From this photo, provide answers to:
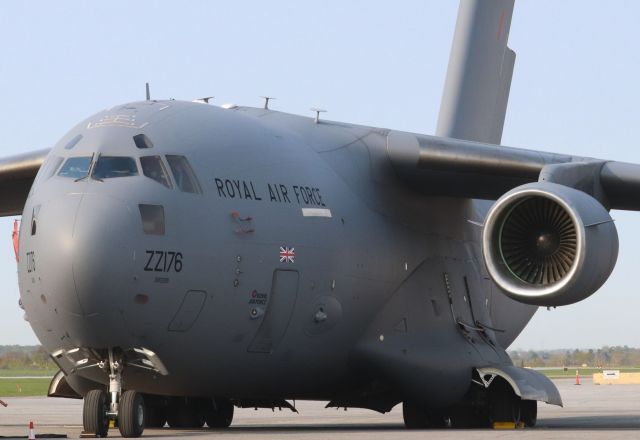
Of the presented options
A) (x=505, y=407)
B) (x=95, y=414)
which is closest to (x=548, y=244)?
(x=505, y=407)

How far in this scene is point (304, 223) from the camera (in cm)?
1459

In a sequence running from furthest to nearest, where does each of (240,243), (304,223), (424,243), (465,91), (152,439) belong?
1. (465,91)
2. (424,243)
3. (304,223)
4. (240,243)
5. (152,439)

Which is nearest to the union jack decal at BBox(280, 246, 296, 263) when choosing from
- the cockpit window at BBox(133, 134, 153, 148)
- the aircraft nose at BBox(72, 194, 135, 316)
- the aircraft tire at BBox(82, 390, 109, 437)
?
the cockpit window at BBox(133, 134, 153, 148)

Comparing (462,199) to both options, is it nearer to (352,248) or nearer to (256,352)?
(352,248)

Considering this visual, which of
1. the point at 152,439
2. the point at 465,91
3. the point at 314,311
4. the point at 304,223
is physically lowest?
the point at 152,439

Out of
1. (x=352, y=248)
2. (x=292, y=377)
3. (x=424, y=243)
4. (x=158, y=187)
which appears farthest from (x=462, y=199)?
(x=158, y=187)

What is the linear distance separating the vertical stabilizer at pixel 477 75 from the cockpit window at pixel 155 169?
28.3ft

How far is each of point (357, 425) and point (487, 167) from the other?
171 inches

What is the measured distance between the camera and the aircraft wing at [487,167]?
52.4 ft

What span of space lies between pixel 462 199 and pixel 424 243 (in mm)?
1381

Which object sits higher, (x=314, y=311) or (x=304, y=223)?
(x=304, y=223)

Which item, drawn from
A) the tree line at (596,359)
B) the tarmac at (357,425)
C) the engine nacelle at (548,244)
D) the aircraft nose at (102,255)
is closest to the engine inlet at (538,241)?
the engine nacelle at (548,244)

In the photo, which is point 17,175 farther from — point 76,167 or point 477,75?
point 477,75

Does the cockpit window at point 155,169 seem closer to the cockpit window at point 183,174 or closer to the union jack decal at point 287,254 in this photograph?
the cockpit window at point 183,174
